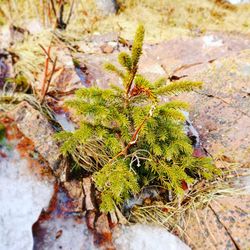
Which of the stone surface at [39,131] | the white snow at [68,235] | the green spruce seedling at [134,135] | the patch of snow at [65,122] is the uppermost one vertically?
the green spruce seedling at [134,135]

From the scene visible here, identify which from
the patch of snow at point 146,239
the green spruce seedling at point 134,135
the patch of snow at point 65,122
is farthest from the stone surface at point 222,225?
the patch of snow at point 65,122

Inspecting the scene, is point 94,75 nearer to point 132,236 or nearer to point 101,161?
point 101,161

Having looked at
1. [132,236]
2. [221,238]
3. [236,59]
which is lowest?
[132,236]

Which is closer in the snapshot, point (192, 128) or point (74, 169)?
point (74, 169)

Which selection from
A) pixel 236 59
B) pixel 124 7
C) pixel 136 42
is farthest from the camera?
pixel 124 7

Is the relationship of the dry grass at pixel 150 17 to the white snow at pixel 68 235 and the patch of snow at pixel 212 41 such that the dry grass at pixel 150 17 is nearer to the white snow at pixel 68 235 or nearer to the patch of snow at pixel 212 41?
the patch of snow at pixel 212 41

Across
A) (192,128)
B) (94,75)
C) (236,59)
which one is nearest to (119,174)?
(192,128)

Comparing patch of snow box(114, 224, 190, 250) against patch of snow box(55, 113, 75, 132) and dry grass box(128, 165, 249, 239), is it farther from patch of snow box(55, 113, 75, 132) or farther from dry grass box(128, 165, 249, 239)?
patch of snow box(55, 113, 75, 132)
